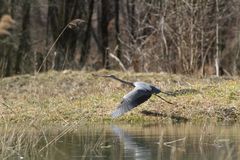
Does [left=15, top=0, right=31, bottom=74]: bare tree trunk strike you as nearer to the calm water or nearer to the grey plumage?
the grey plumage

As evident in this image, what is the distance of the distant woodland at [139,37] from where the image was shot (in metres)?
18.4

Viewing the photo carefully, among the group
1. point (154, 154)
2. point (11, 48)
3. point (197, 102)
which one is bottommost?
point (154, 154)

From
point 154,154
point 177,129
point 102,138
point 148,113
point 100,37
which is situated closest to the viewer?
point 154,154

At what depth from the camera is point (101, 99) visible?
1363 cm

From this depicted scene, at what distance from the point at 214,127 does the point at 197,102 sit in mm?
1875

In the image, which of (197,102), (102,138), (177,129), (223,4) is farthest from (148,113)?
(223,4)

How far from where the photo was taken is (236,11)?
21.1 meters

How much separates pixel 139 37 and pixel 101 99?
23.2ft

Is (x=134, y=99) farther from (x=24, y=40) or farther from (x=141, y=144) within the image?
(x=24, y=40)

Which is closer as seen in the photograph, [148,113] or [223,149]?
[223,149]

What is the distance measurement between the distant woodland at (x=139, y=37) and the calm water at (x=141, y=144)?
4.24 m

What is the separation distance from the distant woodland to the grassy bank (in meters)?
0.73

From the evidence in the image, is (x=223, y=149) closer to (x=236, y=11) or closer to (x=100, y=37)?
(x=236, y=11)

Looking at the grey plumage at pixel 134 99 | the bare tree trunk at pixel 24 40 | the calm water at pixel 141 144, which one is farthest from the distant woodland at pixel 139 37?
the calm water at pixel 141 144
